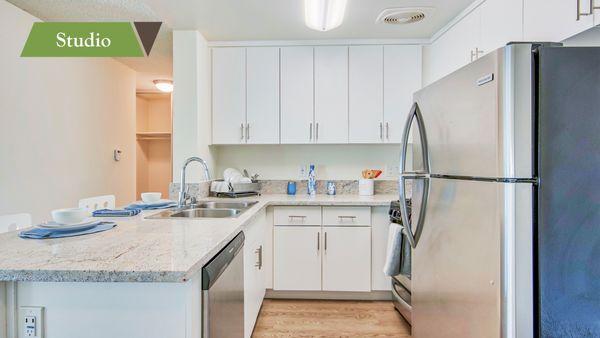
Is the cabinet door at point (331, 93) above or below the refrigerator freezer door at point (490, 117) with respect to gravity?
above

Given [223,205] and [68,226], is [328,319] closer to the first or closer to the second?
[223,205]

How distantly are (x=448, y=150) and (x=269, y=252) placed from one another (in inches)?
69.2

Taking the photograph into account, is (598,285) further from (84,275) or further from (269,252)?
(269,252)

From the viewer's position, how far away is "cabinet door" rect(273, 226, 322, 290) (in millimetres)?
2598

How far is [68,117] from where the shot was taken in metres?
2.99

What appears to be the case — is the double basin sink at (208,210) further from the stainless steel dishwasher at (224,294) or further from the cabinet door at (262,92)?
the cabinet door at (262,92)

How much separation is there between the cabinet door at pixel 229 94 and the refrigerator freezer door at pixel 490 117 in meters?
2.00

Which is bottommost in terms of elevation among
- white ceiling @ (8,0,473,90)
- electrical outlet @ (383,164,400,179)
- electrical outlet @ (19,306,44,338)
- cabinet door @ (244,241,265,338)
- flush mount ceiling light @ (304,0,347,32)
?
cabinet door @ (244,241,265,338)

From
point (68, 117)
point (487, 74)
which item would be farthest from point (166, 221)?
point (68, 117)

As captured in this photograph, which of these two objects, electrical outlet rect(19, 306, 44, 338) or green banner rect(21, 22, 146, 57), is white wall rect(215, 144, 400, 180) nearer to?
green banner rect(21, 22, 146, 57)

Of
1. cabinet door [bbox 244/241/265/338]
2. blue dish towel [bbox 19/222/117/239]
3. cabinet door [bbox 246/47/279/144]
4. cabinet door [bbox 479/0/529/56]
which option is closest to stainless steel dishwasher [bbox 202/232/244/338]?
cabinet door [bbox 244/241/265/338]

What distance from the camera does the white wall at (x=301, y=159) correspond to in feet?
10.4

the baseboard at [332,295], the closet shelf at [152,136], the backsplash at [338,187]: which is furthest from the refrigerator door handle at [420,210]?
the closet shelf at [152,136]

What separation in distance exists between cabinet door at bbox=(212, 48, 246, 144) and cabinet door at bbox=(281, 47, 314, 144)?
1.25ft
